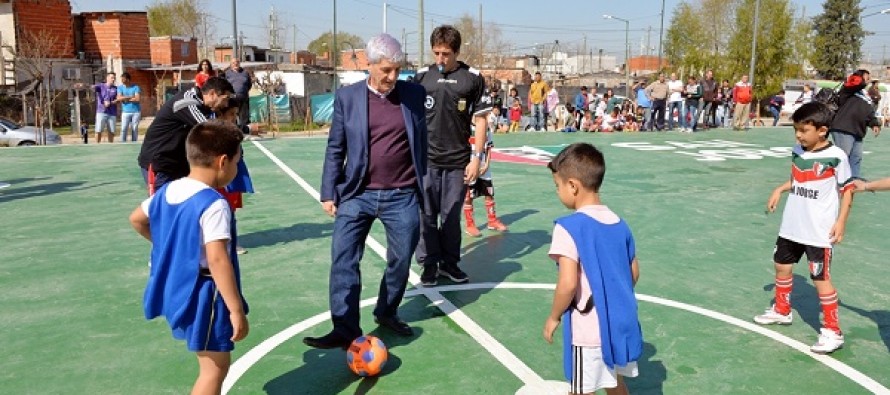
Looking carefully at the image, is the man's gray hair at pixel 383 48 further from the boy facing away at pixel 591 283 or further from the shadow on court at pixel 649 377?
the shadow on court at pixel 649 377

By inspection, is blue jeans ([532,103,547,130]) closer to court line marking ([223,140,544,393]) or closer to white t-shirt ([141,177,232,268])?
court line marking ([223,140,544,393])

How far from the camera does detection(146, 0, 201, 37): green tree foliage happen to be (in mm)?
76312

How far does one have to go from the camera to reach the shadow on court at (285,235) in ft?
25.4

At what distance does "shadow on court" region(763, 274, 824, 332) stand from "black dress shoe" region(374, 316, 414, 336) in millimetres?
2962

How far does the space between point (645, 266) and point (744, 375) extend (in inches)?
98.7

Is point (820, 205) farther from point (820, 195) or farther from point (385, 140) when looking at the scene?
point (385, 140)

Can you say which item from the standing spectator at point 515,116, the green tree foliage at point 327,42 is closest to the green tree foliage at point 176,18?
the green tree foliage at point 327,42

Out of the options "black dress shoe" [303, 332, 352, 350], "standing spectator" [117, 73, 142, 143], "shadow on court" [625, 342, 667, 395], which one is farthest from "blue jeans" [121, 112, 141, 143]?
"shadow on court" [625, 342, 667, 395]

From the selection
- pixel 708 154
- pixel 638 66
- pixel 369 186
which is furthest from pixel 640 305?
pixel 638 66

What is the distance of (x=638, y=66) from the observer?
10944cm

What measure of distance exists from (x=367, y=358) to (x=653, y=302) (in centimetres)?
262

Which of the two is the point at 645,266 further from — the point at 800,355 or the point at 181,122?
the point at 181,122

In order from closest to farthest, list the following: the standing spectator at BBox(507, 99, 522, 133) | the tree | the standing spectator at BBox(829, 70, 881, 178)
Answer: the standing spectator at BBox(829, 70, 881, 178)
the standing spectator at BBox(507, 99, 522, 133)
the tree

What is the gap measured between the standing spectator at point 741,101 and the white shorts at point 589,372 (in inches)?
913
